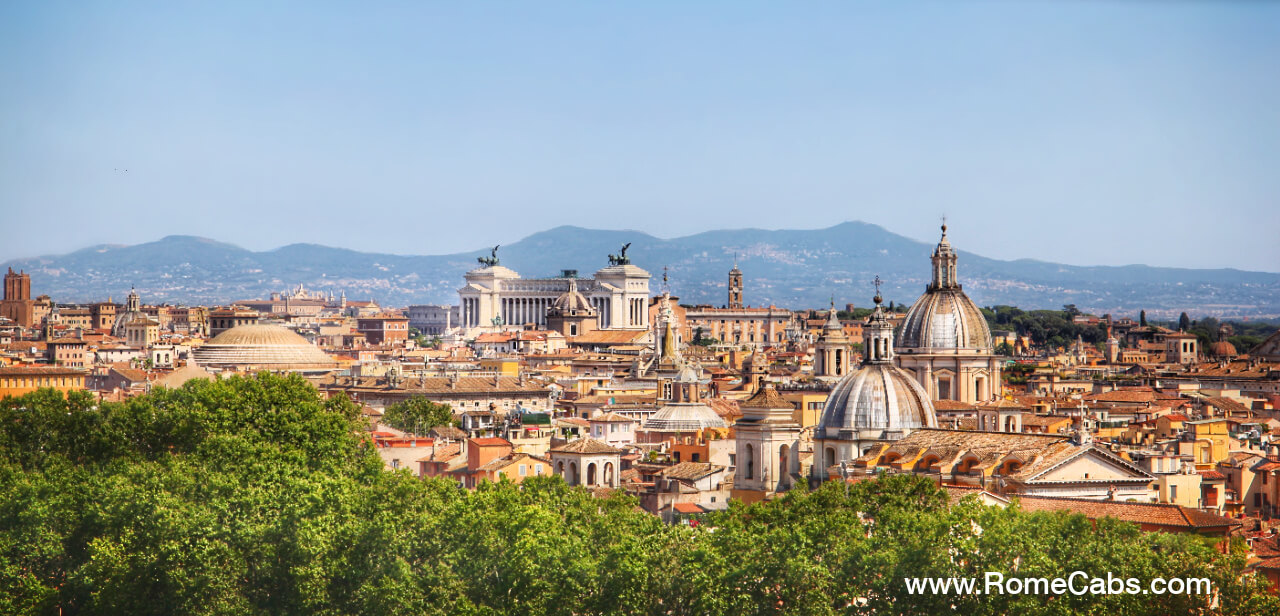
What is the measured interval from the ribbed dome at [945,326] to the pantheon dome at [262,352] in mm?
42373

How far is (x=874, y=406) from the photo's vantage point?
45250mm

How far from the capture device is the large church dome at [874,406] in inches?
1775

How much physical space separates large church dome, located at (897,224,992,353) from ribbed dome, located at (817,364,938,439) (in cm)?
1311

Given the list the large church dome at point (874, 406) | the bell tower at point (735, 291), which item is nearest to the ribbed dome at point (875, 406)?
the large church dome at point (874, 406)

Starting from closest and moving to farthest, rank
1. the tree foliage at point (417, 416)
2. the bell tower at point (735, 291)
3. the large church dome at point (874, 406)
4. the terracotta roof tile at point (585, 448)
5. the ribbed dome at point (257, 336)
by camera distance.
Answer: the large church dome at point (874, 406) < the terracotta roof tile at point (585, 448) < the tree foliage at point (417, 416) < the ribbed dome at point (257, 336) < the bell tower at point (735, 291)

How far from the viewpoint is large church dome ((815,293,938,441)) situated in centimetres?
4509

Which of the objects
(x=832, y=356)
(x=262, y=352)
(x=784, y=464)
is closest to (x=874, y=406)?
(x=784, y=464)

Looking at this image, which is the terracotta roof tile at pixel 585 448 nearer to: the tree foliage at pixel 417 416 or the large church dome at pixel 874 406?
the large church dome at pixel 874 406

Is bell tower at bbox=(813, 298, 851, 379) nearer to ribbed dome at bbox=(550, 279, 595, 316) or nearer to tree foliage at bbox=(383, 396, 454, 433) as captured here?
tree foliage at bbox=(383, 396, 454, 433)

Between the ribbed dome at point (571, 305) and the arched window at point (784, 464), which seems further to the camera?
the ribbed dome at point (571, 305)

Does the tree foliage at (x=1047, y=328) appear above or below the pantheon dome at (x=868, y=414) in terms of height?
below

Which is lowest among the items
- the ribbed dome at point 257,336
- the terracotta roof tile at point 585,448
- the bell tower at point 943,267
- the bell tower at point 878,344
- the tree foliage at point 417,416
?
the tree foliage at point 417,416

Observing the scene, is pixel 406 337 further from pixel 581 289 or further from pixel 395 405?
pixel 395 405

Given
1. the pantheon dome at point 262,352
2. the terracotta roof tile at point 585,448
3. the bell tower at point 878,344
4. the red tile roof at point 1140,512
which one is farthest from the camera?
the pantheon dome at point 262,352
